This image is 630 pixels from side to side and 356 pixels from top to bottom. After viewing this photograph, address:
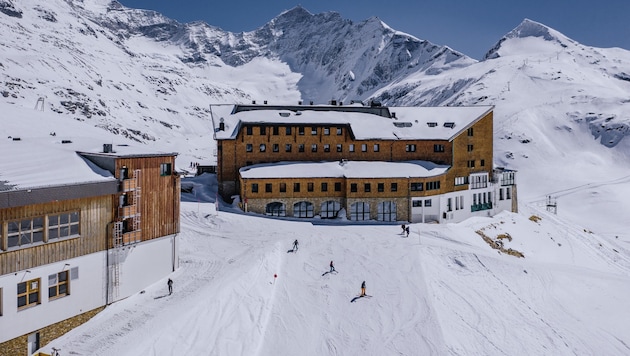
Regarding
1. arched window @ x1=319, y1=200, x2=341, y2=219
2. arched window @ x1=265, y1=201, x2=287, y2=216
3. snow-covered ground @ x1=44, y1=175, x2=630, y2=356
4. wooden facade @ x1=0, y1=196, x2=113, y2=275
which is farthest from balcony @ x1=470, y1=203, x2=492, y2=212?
wooden facade @ x1=0, y1=196, x2=113, y2=275

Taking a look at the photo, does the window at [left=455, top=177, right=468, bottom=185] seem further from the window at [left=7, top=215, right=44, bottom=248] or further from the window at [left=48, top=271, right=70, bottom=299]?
the window at [left=7, top=215, right=44, bottom=248]

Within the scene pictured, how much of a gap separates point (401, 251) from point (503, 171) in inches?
1228

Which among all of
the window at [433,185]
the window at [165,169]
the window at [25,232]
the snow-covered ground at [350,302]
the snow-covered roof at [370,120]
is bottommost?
the snow-covered ground at [350,302]

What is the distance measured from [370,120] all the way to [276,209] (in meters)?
21.3

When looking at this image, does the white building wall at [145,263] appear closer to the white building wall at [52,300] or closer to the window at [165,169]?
the white building wall at [52,300]

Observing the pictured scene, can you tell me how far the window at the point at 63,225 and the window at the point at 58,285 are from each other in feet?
7.36

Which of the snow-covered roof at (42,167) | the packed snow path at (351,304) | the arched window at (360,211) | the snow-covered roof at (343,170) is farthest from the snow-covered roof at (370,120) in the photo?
the snow-covered roof at (42,167)

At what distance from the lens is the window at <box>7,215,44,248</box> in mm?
23769

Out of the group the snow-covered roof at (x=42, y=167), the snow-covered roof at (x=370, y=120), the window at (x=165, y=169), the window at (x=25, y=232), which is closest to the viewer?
the window at (x=25, y=232)

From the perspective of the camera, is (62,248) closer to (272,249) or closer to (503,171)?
(272,249)

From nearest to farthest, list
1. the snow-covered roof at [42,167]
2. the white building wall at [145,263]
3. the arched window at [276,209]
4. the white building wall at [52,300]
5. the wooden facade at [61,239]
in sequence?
1. the white building wall at [52,300]
2. the wooden facade at [61,239]
3. the snow-covered roof at [42,167]
4. the white building wall at [145,263]
5. the arched window at [276,209]

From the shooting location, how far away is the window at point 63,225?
25812 millimetres

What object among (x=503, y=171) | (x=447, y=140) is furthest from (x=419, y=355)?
(x=503, y=171)

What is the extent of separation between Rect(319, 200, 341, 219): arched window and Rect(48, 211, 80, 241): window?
30025mm
